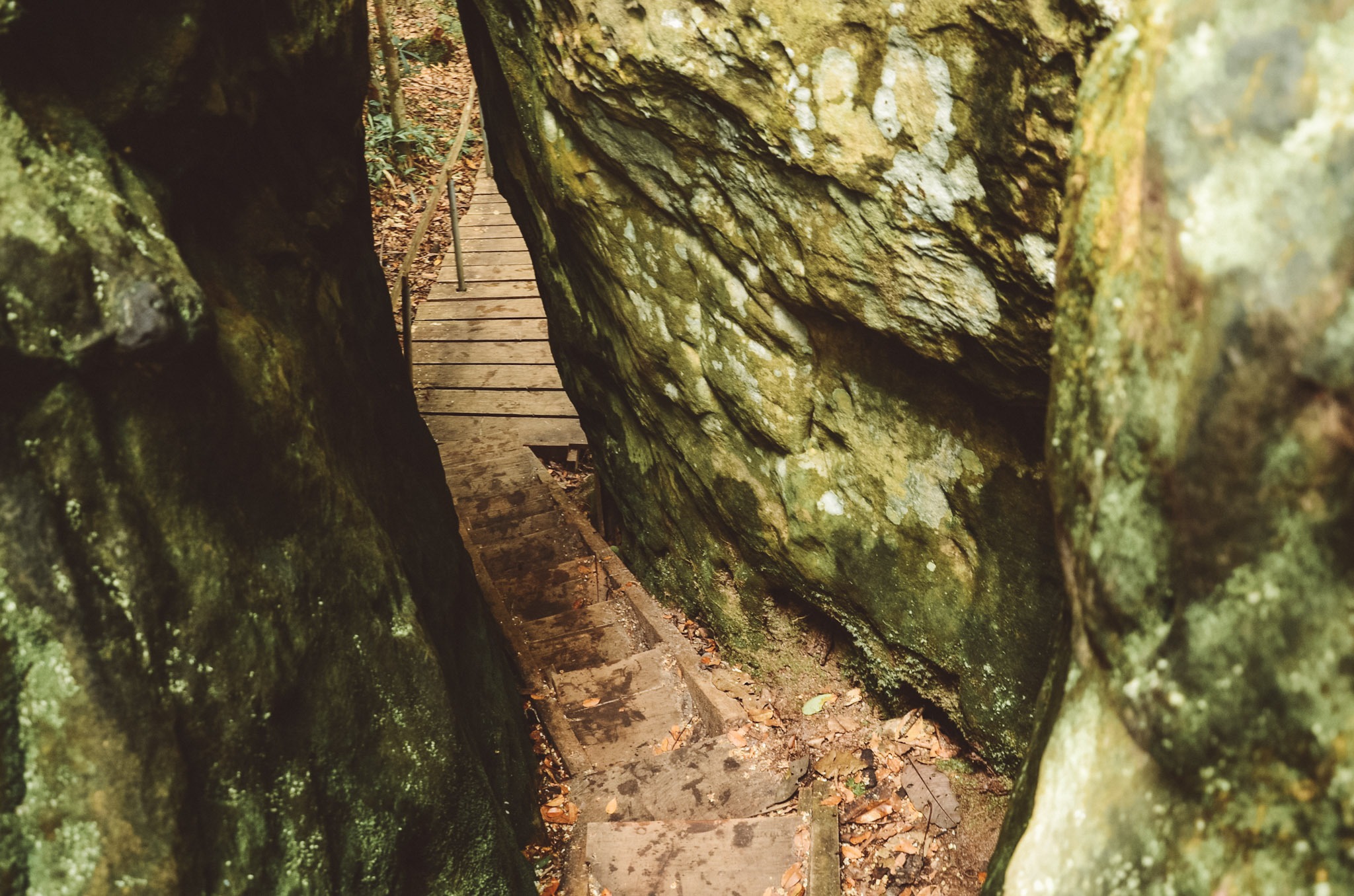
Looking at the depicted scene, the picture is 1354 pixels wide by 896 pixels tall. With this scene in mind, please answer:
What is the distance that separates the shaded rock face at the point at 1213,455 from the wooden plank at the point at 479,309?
888 centimetres

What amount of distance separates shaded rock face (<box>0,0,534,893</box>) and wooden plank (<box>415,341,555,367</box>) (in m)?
5.57

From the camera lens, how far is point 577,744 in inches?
192

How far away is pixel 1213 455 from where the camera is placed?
1549mm

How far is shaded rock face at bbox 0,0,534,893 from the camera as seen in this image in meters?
2.16

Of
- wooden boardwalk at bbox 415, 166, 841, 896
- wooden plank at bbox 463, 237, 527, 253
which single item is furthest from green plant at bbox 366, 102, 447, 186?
wooden boardwalk at bbox 415, 166, 841, 896

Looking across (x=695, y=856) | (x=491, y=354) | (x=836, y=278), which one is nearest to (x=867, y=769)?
(x=695, y=856)

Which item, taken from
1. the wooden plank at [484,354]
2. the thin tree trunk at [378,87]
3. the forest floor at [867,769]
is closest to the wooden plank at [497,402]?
the wooden plank at [484,354]

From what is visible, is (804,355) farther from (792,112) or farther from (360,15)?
(360,15)

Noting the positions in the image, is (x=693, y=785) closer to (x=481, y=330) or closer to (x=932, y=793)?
(x=932, y=793)

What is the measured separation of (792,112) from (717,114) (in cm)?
45

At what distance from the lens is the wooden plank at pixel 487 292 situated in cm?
1065

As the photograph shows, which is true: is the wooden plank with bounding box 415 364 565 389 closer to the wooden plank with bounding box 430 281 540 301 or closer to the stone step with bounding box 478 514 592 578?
the wooden plank with bounding box 430 281 540 301

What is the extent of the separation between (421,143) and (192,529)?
1231cm

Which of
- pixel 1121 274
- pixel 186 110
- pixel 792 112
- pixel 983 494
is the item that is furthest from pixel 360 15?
pixel 1121 274
